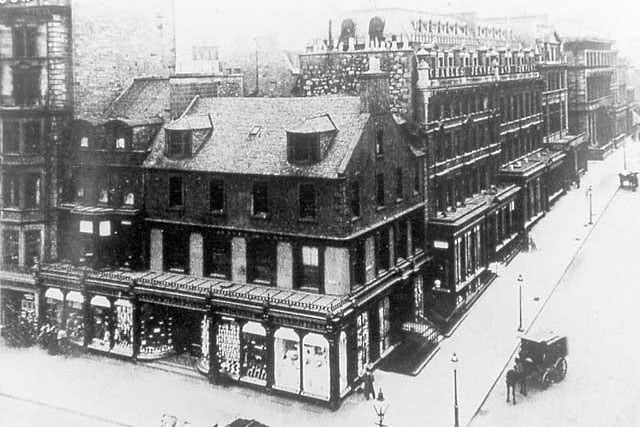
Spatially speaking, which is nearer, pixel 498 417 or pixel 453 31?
pixel 498 417

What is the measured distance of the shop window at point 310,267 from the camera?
1427 inches

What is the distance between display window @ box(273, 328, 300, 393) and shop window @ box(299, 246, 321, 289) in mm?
2983

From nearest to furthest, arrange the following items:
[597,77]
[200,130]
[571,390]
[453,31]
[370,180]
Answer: [571,390] < [370,180] < [200,130] < [453,31] < [597,77]

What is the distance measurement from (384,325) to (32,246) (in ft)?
74.3

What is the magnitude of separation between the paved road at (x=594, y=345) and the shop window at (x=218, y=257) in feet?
51.4

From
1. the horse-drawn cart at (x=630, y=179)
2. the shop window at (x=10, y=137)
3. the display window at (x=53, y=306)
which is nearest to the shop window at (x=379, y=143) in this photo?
the display window at (x=53, y=306)

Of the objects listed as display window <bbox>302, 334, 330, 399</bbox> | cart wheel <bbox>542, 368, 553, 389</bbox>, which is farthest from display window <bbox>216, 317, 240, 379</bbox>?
cart wheel <bbox>542, 368, 553, 389</bbox>

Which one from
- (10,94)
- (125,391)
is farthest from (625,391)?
(10,94)

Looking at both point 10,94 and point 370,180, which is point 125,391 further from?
point 10,94

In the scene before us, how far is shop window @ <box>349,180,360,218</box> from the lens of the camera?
3556cm

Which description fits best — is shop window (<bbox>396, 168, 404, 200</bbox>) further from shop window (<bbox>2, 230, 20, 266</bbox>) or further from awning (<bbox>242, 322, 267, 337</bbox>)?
shop window (<bbox>2, 230, 20, 266</bbox>)

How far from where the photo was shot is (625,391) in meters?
33.9

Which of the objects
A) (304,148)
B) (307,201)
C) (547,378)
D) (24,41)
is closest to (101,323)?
(307,201)

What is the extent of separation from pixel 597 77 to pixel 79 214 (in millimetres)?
87661
